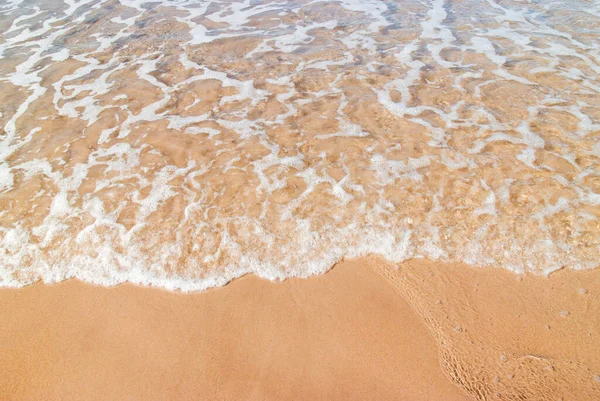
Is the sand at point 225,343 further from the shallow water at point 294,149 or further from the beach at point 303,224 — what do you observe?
the shallow water at point 294,149

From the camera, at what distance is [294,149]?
4750 mm

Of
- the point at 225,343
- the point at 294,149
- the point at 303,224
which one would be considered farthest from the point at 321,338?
the point at 294,149

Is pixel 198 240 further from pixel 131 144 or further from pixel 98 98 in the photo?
pixel 98 98

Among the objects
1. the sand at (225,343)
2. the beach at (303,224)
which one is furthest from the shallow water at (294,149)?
the sand at (225,343)

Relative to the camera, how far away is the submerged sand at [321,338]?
9.06 ft

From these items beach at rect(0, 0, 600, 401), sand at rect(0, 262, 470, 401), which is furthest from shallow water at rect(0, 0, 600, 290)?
sand at rect(0, 262, 470, 401)

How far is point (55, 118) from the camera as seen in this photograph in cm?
550

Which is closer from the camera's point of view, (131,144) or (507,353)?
(507,353)

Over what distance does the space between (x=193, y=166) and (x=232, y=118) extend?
109 centimetres

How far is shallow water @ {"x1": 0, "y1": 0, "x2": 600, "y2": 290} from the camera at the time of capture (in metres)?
3.69

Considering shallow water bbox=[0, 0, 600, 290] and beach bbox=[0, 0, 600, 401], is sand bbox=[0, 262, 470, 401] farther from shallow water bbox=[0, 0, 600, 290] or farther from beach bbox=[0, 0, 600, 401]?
shallow water bbox=[0, 0, 600, 290]

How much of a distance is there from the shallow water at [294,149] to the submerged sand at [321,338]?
0.73 feet

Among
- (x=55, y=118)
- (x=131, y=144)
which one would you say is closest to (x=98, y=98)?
(x=55, y=118)

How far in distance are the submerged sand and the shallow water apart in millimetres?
224
